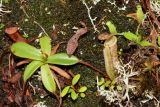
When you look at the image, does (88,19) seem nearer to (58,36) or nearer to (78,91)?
(58,36)

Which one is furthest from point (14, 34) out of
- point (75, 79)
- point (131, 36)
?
point (131, 36)

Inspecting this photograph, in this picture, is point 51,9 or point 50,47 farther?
point 51,9

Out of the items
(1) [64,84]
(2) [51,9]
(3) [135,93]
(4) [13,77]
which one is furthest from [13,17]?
(3) [135,93]

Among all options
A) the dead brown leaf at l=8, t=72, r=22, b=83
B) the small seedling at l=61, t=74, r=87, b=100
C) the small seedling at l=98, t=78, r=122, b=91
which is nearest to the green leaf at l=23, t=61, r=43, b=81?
the dead brown leaf at l=8, t=72, r=22, b=83

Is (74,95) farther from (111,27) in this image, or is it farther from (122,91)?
(111,27)

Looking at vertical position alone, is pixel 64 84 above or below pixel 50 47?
below

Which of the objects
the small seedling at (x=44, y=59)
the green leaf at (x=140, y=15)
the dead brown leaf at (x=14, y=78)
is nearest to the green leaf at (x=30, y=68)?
the small seedling at (x=44, y=59)


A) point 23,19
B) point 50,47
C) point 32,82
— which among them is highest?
point 23,19
